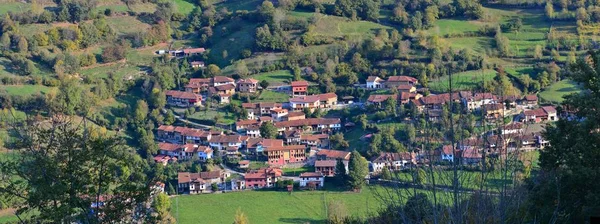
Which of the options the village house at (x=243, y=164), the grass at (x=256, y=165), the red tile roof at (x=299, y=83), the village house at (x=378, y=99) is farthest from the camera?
the red tile roof at (x=299, y=83)

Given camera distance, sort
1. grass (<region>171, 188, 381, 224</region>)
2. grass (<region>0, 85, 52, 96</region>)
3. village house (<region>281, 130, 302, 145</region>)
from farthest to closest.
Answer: grass (<region>0, 85, 52, 96</region>) < village house (<region>281, 130, 302, 145</region>) < grass (<region>171, 188, 381, 224</region>)

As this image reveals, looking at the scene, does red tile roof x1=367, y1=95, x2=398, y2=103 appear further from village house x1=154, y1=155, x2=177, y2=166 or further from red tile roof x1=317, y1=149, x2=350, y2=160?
village house x1=154, y1=155, x2=177, y2=166

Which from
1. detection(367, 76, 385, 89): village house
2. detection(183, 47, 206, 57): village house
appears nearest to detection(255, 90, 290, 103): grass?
detection(367, 76, 385, 89): village house

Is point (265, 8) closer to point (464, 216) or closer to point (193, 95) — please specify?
point (193, 95)

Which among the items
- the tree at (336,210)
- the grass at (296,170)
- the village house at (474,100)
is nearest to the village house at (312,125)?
the grass at (296,170)

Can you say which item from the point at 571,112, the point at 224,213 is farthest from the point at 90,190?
the point at 224,213

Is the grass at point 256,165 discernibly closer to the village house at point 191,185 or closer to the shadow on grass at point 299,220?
the village house at point 191,185

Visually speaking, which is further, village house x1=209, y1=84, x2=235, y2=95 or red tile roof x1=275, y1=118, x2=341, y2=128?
village house x1=209, y1=84, x2=235, y2=95

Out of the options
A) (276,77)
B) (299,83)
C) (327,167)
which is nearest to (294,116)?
(299,83)

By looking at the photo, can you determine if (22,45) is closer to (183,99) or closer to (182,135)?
(183,99)
